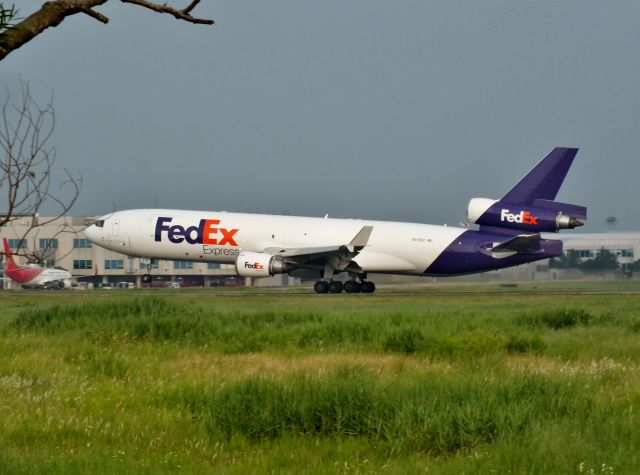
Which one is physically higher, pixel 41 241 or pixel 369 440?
pixel 41 241

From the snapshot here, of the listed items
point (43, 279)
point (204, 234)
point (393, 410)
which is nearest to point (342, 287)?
point (204, 234)

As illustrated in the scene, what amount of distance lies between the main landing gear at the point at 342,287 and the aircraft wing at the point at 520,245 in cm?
644

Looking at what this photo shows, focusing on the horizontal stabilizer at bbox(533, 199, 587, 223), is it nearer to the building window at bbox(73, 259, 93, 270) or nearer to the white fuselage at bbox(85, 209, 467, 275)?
the white fuselage at bbox(85, 209, 467, 275)

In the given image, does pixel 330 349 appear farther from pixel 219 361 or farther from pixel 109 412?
pixel 109 412

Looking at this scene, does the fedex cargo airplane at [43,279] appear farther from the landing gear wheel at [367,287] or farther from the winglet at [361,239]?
the winglet at [361,239]

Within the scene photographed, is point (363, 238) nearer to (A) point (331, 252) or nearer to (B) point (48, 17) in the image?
(A) point (331, 252)

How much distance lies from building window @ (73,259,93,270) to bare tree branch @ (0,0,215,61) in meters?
98.5

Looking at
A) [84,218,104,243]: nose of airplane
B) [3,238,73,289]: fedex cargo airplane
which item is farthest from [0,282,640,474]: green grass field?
[3,238,73,289]: fedex cargo airplane

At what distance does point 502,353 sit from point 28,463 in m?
10.2

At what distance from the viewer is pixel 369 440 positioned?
979cm

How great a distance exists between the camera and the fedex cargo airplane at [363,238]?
1876 inches

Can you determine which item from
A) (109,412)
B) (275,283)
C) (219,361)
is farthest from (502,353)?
(275,283)

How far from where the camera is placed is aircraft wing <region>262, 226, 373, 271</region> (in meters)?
47.8

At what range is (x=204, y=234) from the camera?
47.9 meters
